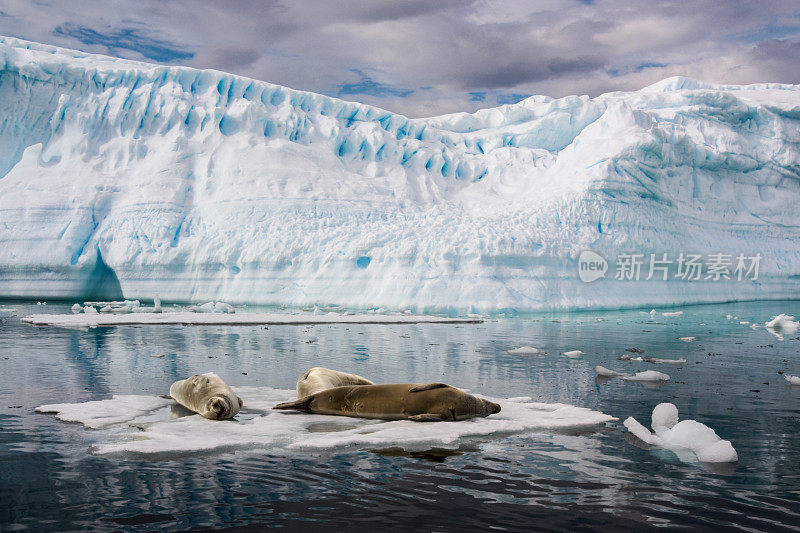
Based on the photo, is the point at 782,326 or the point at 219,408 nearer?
the point at 219,408

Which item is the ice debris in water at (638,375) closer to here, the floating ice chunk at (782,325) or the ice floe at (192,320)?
the ice floe at (192,320)

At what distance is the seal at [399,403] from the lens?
663cm

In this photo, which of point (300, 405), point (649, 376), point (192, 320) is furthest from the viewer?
point (192, 320)

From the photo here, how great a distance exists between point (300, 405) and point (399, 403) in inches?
41.5

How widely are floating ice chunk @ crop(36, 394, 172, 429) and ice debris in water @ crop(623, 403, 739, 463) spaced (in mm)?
4766

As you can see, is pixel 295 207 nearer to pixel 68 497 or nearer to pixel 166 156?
pixel 166 156

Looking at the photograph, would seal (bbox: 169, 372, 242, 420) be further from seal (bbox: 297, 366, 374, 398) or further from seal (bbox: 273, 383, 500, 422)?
seal (bbox: 297, 366, 374, 398)

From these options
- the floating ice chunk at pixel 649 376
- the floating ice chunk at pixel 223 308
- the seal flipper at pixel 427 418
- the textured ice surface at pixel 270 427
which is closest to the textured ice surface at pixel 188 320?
the floating ice chunk at pixel 223 308

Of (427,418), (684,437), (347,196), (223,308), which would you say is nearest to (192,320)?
(223,308)

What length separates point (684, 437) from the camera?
5621 millimetres

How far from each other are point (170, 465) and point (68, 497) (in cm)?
86

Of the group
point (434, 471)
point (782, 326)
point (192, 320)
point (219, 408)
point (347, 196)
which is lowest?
point (434, 471)

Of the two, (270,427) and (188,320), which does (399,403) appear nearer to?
(270,427)

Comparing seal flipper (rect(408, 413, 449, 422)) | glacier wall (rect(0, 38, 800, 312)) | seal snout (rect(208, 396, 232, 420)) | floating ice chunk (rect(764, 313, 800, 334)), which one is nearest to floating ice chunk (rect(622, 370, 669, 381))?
seal flipper (rect(408, 413, 449, 422))
